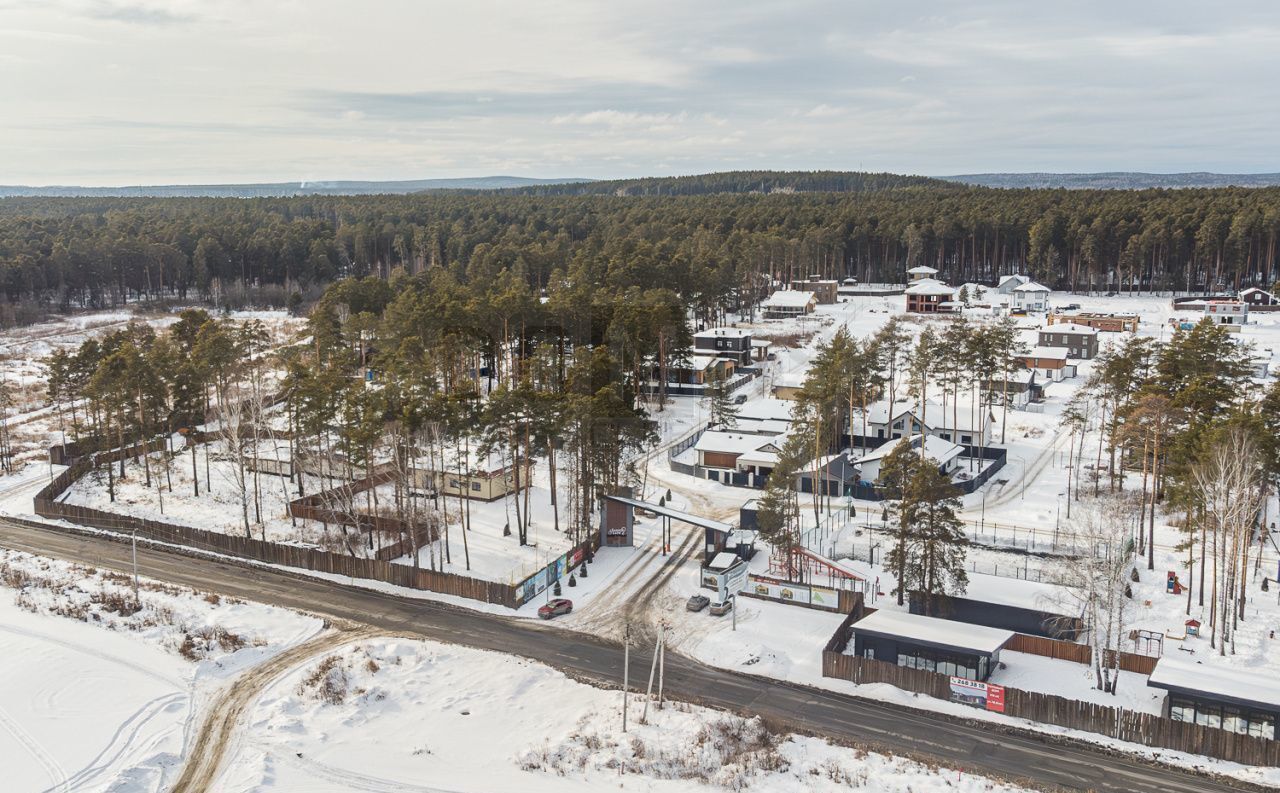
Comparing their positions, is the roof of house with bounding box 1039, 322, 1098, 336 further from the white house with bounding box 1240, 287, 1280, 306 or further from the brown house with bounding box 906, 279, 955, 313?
the white house with bounding box 1240, 287, 1280, 306

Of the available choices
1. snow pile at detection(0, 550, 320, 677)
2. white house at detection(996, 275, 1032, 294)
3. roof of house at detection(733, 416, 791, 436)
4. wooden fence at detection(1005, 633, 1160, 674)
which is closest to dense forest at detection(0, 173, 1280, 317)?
white house at detection(996, 275, 1032, 294)

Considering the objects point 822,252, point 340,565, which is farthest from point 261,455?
point 822,252

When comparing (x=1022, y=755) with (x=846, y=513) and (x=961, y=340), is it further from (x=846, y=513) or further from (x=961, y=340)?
(x=961, y=340)

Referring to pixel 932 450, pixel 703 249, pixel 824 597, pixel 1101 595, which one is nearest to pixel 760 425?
pixel 932 450

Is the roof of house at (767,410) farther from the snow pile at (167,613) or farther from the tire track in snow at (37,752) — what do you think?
the tire track in snow at (37,752)

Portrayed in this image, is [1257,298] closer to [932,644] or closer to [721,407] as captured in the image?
[721,407]

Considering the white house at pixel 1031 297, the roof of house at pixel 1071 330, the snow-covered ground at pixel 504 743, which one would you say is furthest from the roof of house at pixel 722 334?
the snow-covered ground at pixel 504 743
